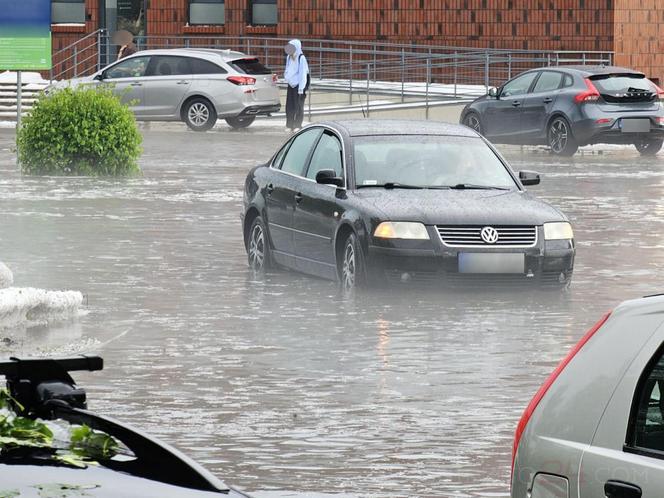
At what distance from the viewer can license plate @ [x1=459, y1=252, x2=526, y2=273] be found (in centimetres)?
1459

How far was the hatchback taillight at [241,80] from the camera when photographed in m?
40.5

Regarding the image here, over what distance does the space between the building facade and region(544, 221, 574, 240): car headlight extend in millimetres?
31283

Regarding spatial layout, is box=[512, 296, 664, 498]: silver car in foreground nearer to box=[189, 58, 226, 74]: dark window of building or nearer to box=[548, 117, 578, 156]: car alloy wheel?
box=[548, 117, 578, 156]: car alloy wheel

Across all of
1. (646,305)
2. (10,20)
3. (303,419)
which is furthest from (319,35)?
(646,305)

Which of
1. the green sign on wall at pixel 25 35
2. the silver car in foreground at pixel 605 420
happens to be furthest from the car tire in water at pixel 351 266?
the green sign on wall at pixel 25 35

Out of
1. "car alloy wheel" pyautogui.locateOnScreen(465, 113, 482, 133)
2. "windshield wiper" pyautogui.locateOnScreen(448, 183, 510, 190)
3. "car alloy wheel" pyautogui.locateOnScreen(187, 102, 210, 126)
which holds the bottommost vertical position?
"car alloy wheel" pyautogui.locateOnScreen(187, 102, 210, 126)

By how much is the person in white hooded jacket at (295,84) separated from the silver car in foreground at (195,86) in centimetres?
98

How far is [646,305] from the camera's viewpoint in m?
4.97

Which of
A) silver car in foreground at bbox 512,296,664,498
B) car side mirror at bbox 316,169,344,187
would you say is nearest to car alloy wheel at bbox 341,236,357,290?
car side mirror at bbox 316,169,344,187

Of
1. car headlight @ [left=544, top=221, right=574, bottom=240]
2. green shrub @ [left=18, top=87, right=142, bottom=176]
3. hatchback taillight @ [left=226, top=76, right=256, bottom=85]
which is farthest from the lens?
hatchback taillight @ [left=226, top=76, right=256, bottom=85]

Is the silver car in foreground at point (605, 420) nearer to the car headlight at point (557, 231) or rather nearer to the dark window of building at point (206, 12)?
the car headlight at point (557, 231)

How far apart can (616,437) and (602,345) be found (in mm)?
299

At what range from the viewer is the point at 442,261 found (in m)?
14.6

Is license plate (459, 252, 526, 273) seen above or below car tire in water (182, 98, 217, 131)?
above
